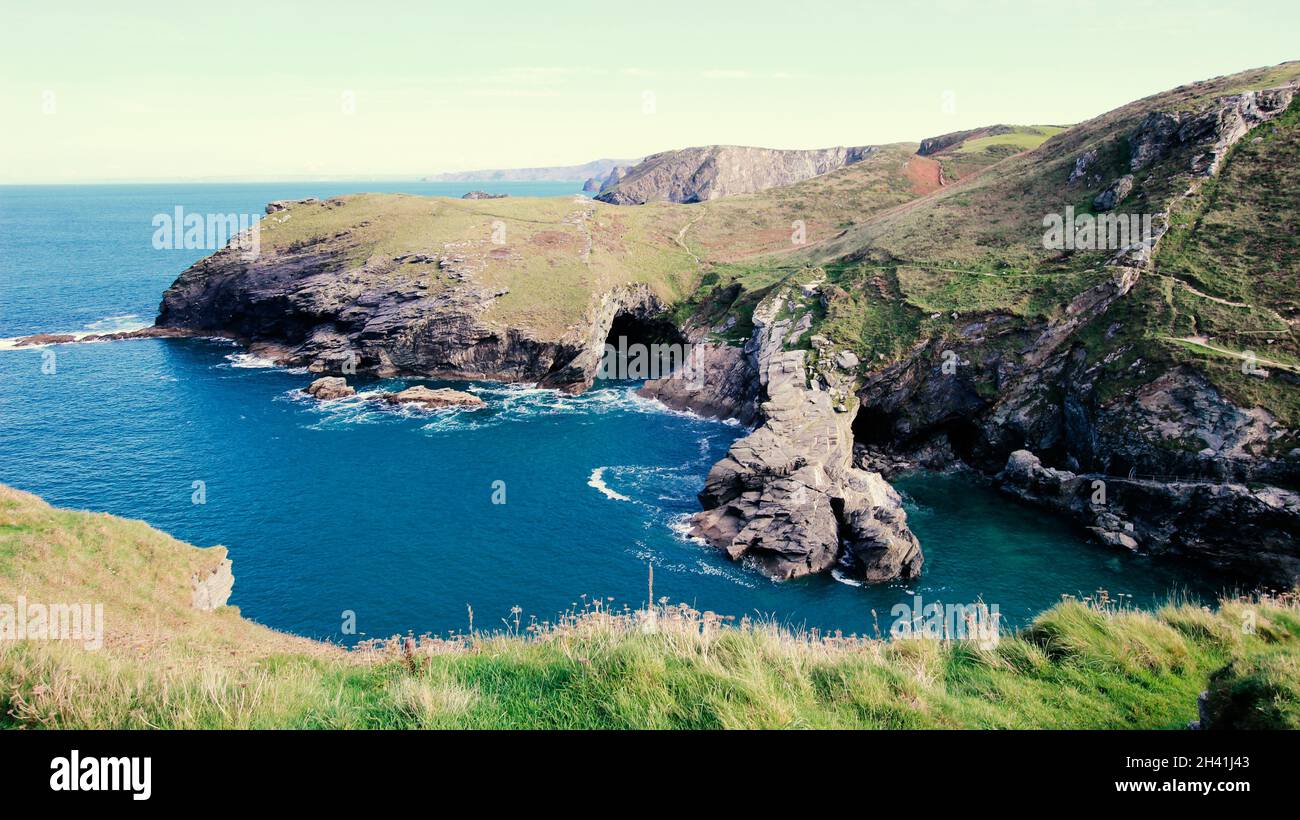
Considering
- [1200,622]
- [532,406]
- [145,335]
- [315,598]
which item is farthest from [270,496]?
[145,335]

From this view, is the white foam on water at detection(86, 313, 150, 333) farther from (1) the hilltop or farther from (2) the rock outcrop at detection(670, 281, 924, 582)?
(2) the rock outcrop at detection(670, 281, 924, 582)

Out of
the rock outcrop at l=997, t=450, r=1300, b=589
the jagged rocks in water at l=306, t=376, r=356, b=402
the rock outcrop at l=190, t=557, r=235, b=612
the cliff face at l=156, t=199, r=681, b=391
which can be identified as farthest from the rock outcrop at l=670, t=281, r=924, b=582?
the jagged rocks in water at l=306, t=376, r=356, b=402

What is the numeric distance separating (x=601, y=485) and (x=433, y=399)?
28123 millimetres

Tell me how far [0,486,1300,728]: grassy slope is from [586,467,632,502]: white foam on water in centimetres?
3768

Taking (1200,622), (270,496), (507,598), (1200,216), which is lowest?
(507,598)

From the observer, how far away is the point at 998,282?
65562 mm

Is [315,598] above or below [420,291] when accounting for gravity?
below

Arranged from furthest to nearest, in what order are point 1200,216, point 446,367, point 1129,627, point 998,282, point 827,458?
point 446,367 → point 998,282 → point 1200,216 → point 827,458 → point 1129,627

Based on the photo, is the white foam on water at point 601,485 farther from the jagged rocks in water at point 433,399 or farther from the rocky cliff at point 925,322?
the jagged rocks in water at point 433,399

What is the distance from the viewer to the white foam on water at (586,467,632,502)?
51.9 meters

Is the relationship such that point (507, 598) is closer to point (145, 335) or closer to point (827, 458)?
point (827, 458)

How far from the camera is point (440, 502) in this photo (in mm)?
51219

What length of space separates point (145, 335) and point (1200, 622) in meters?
115
